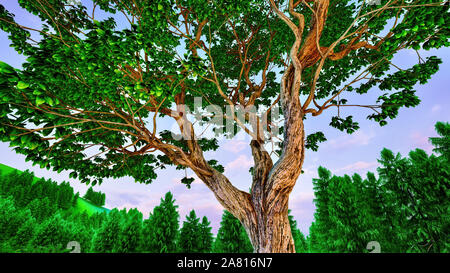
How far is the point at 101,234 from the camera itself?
13188mm

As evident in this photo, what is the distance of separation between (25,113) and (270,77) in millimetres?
8408

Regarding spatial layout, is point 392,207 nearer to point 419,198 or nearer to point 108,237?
point 419,198

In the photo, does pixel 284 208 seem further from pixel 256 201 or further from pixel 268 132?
pixel 268 132

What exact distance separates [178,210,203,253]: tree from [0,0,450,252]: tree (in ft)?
28.3

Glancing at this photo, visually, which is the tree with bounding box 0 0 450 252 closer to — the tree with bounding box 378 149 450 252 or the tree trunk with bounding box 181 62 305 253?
the tree trunk with bounding box 181 62 305 253

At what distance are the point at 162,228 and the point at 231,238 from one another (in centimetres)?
546

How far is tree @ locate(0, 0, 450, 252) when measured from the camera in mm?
2973

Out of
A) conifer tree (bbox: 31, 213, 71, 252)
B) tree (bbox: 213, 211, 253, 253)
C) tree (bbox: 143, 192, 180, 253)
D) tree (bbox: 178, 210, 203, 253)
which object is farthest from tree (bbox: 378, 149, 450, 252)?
conifer tree (bbox: 31, 213, 71, 252)

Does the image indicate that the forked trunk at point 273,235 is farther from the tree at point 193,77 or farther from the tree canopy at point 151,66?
the tree canopy at point 151,66

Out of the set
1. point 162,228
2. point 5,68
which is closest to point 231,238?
point 162,228

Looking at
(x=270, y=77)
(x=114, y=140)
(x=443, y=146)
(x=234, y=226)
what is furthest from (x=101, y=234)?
(x=443, y=146)

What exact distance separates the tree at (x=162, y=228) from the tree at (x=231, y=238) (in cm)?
354

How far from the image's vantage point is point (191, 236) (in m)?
13.4
